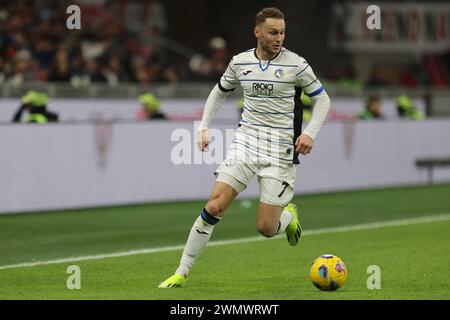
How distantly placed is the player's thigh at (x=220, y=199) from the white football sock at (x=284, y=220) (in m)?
0.87

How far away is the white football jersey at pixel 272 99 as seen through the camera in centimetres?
1042

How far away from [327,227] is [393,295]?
685cm

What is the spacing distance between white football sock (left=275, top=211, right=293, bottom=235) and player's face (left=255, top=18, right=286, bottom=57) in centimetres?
167

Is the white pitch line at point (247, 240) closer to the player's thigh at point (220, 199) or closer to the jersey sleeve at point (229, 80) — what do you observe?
the player's thigh at point (220, 199)

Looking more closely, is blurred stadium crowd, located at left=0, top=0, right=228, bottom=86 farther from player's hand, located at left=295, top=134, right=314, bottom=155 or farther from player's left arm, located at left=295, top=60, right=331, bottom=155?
player's hand, located at left=295, top=134, right=314, bottom=155

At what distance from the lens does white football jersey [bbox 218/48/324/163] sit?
10.4 metres

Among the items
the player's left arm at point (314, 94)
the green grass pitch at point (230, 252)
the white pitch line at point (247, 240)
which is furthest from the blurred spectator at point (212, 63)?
the player's left arm at point (314, 94)

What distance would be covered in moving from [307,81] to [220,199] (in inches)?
49.8

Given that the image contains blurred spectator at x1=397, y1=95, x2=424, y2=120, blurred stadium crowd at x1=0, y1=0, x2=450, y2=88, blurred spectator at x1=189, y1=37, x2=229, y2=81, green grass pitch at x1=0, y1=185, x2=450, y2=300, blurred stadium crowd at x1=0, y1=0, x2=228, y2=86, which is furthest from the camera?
blurred spectator at x1=189, y1=37, x2=229, y2=81

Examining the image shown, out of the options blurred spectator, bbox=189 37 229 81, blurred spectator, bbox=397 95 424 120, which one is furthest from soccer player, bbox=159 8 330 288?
blurred spectator, bbox=189 37 229 81

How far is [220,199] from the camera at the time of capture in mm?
10289

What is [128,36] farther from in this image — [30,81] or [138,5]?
[30,81]

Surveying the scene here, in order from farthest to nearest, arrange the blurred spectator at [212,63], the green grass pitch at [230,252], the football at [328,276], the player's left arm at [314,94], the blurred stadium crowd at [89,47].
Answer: the blurred spectator at [212,63], the blurred stadium crowd at [89,47], the player's left arm at [314,94], the green grass pitch at [230,252], the football at [328,276]

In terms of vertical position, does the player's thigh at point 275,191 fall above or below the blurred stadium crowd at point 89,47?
below
